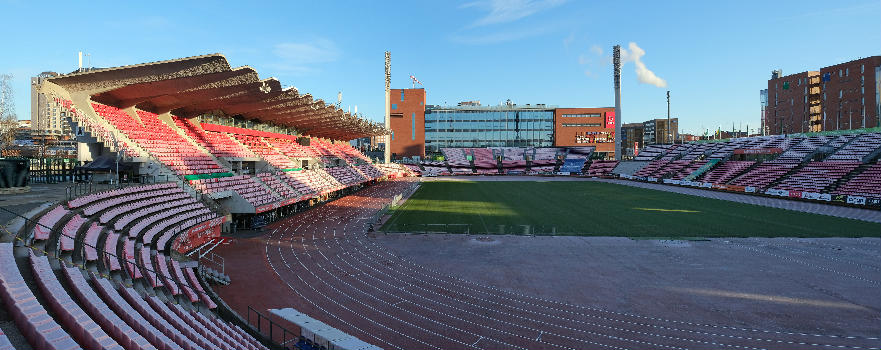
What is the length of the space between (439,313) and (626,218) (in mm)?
22352

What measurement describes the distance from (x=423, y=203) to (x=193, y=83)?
2179 cm

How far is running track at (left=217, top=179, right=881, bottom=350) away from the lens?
10797 mm

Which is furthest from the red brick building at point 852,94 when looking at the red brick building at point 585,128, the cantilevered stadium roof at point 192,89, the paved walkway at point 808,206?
the cantilevered stadium roof at point 192,89

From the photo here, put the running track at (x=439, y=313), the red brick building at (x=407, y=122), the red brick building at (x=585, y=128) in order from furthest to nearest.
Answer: the red brick building at (x=407, y=122) < the red brick building at (x=585, y=128) < the running track at (x=439, y=313)

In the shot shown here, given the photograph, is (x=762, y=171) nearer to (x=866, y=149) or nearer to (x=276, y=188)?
(x=866, y=149)

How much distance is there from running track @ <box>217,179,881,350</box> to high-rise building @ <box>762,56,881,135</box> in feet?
266

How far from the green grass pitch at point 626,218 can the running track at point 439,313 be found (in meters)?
9.36

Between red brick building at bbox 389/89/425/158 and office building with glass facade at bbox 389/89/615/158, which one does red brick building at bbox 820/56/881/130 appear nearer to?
office building with glass facade at bbox 389/89/615/158

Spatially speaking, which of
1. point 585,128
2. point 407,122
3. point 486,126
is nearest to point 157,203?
point 407,122

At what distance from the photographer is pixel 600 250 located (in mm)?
20719

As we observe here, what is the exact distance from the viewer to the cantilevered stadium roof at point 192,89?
20516mm

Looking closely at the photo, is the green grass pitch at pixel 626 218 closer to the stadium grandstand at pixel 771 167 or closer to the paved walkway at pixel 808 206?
the paved walkway at pixel 808 206

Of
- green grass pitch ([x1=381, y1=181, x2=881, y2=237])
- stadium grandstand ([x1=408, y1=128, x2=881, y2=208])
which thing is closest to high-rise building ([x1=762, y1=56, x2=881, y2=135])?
stadium grandstand ([x1=408, y1=128, x2=881, y2=208])

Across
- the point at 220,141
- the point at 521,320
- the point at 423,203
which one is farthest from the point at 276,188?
the point at 521,320
